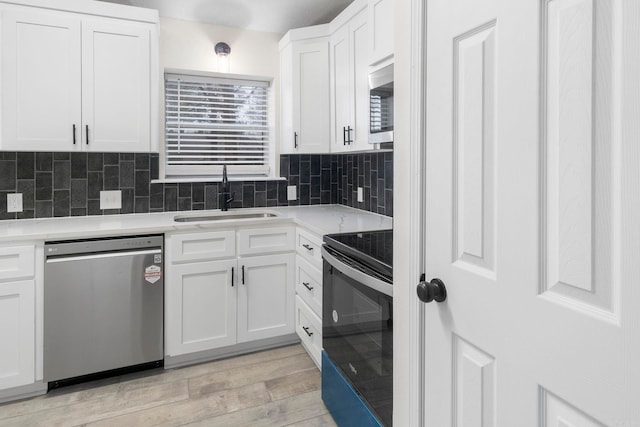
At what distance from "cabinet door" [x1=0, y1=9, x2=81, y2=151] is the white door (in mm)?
2258

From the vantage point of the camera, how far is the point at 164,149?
2.99 metres

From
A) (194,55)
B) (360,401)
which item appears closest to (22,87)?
(194,55)

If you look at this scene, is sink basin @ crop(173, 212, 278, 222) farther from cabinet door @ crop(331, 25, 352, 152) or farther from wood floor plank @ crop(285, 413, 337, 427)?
wood floor plank @ crop(285, 413, 337, 427)

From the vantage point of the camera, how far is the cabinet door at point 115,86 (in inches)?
94.1

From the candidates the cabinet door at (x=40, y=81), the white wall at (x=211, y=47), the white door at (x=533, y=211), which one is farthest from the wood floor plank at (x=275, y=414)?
the white wall at (x=211, y=47)

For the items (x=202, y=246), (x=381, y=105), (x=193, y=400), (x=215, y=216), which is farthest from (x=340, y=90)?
(x=193, y=400)

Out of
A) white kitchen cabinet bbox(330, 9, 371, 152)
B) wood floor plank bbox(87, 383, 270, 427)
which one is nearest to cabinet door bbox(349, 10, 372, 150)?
white kitchen cabinet bbox(330, 9, 371, 152)

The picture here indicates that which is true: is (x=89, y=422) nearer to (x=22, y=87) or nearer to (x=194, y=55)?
(x=22, y=87)

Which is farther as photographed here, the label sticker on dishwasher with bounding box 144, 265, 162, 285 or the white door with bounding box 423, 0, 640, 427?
the label sticker on dishwasher with bounding box 144, 265, 162, 285

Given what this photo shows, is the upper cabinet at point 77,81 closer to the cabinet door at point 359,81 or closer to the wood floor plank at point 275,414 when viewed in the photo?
the cabinet door at point 359,81

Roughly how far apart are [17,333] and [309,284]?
160cm

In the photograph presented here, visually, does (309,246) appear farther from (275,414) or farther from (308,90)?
(308,90)

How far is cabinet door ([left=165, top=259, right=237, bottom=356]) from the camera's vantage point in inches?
95.0

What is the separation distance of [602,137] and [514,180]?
0.17 m
